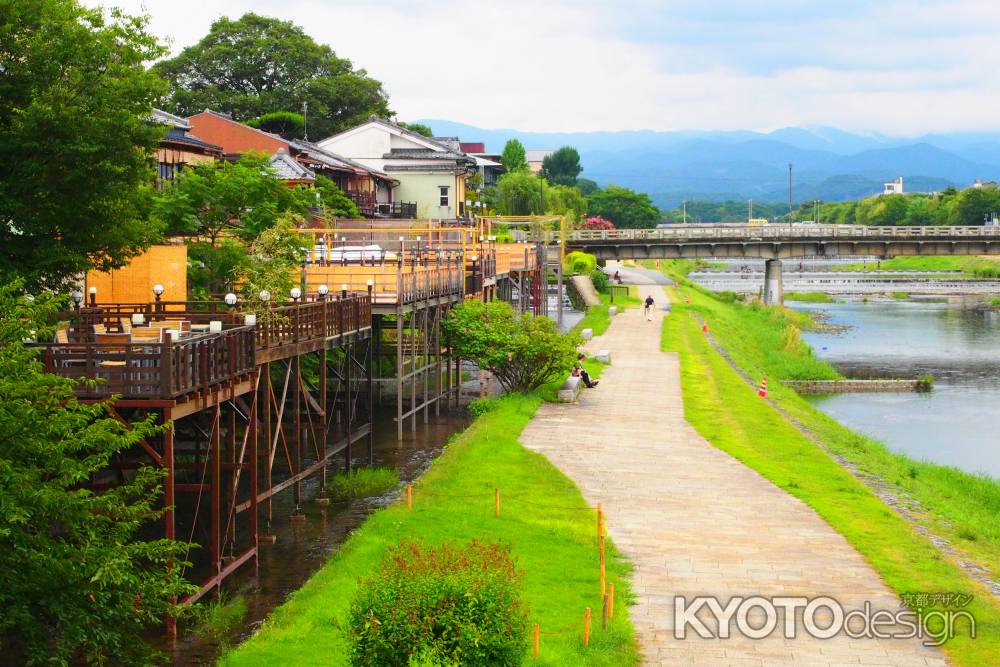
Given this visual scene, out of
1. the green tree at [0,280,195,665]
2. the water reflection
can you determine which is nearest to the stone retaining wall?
the water reflection

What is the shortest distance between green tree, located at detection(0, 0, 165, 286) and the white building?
174 feet

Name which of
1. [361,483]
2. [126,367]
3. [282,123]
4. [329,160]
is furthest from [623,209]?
[126,367]

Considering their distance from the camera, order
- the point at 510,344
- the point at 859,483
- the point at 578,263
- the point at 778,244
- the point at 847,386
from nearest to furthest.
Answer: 1. the point at 859,483
2. the point at 510,344
3. the point at 847,386
4. the point at 578,263
5. the point at 778,244

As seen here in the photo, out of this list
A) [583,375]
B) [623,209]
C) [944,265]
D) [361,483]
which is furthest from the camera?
[623,209]

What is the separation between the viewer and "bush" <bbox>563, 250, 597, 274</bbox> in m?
95.3

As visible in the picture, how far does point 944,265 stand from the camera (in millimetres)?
162250

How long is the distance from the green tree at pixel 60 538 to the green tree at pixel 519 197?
103 meters

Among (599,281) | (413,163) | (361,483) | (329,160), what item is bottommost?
(361,483)

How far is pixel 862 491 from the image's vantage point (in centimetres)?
2805

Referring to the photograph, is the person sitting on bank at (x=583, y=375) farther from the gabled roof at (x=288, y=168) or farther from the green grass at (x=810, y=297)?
the green grass at (x=810, y=297)

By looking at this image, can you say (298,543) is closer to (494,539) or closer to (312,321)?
(494,539)

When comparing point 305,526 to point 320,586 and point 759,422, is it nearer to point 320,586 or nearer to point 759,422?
point 320,586

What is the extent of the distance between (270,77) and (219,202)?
74157mm

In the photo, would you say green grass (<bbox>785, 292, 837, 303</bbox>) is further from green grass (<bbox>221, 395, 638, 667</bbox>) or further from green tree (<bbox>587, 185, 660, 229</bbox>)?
green grass (<bbox>221, 395, 638, 667</bbox>)
